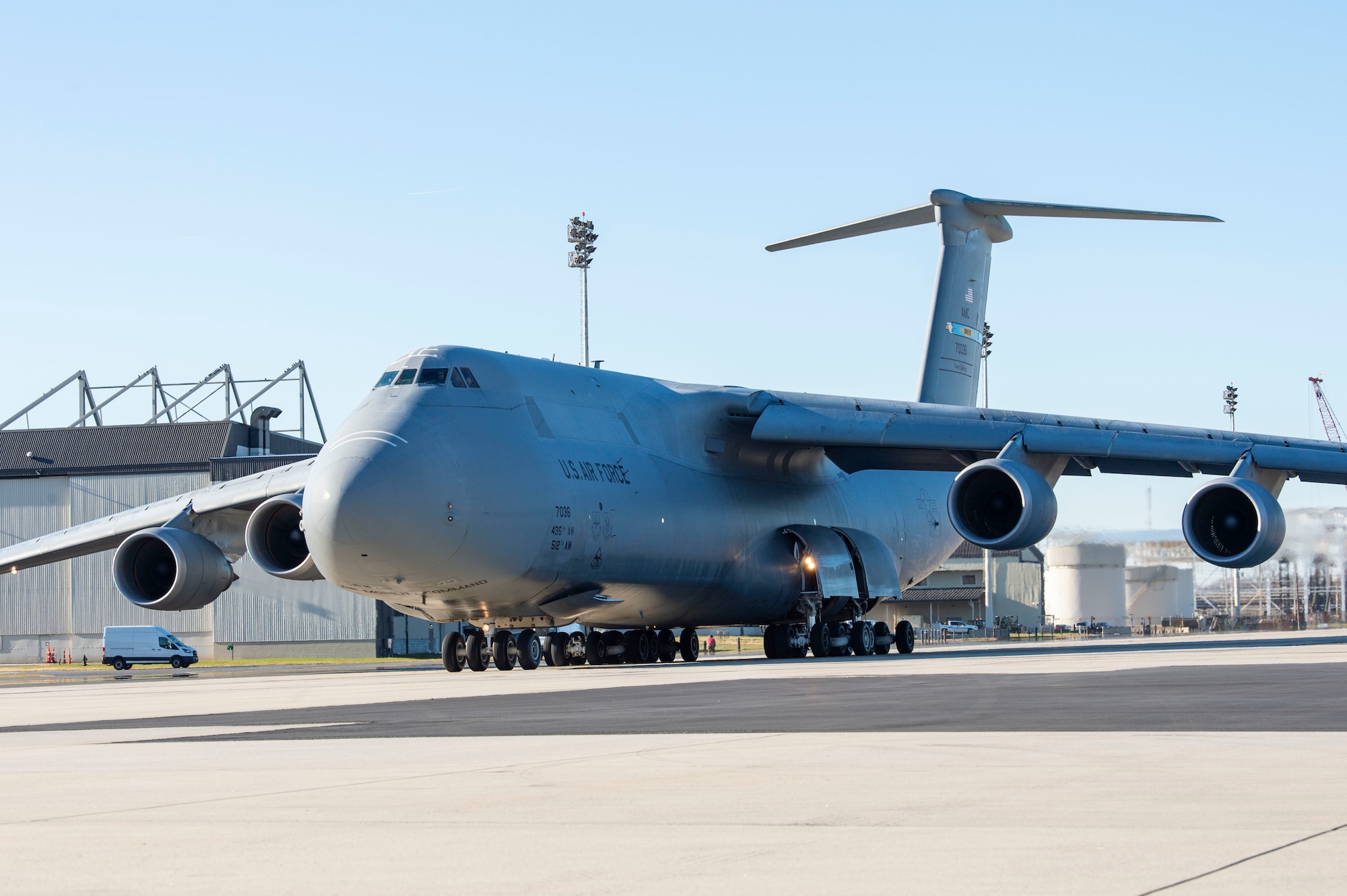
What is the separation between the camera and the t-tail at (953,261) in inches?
1329

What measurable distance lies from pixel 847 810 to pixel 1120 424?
22.5 metres

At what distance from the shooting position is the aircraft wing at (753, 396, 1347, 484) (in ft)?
86.0

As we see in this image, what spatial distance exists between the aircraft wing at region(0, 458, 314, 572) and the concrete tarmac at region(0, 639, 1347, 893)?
12.2 metres

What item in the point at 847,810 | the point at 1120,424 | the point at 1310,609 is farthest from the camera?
the point at 1310,609

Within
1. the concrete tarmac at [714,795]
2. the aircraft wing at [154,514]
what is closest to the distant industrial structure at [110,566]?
the aircraft wing at [154,514]

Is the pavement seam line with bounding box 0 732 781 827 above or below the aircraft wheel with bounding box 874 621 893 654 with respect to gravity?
above

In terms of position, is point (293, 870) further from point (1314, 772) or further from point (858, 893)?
point (1314, 772)

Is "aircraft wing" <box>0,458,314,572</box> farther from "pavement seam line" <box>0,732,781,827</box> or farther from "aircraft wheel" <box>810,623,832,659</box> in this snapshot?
"pavement seam line" <box>0,732,781,827</box>

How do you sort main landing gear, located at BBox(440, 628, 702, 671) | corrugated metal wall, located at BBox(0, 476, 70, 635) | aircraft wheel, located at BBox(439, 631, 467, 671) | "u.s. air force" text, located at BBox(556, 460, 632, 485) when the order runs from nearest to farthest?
"u.s. air force" text, located at BBox(556, 460, 632, 485), main landing gear, located at BBox(440, 628, 702, 671), aircraft wheel, located at BBox(439, 631, 467, 671), corrugated metal wall, located at BBox(0, 476, 70, 635)

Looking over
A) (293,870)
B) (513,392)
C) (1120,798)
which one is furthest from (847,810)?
(513,392)

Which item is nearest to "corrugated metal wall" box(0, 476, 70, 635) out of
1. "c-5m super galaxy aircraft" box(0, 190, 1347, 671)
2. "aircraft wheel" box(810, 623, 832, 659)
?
"c-5m super galaxy aircraft" box(0, 190, 1347, 671)

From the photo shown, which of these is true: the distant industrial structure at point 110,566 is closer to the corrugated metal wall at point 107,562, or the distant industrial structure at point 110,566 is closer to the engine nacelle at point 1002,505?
the corrugated metal wall at point 107,562

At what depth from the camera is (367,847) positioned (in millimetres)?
5273

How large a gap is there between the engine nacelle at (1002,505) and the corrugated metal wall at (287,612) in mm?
30170
